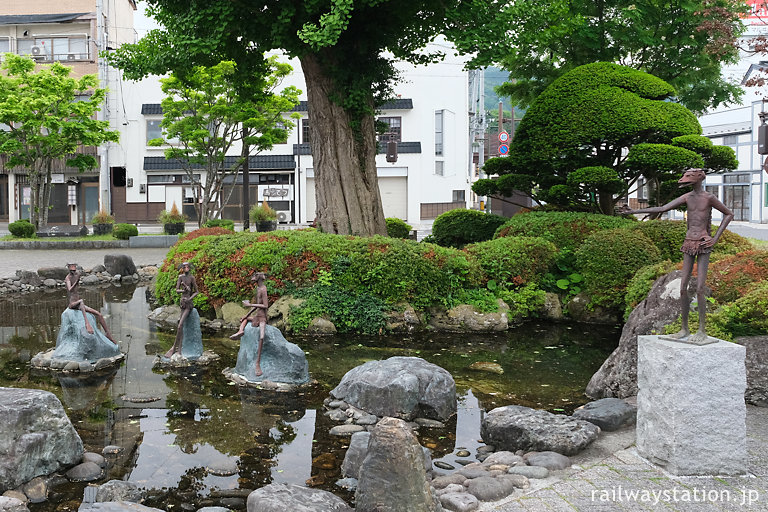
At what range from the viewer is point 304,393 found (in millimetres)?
8312

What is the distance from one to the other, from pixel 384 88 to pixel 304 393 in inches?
400

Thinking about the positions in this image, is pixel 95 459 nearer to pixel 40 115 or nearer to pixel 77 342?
pixel 77 342

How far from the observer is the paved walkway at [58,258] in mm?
20297

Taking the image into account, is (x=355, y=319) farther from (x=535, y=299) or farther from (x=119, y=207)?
(x=119, y=207)

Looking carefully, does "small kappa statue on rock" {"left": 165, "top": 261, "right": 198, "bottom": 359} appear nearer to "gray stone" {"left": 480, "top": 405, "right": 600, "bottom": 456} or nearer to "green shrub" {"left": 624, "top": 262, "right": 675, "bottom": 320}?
"gray stone" {"left": 480, "top": 405, "right": 600, "bottom": 456}

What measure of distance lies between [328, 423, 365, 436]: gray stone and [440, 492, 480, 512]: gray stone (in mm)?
1915

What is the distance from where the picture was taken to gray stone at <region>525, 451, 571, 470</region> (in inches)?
228

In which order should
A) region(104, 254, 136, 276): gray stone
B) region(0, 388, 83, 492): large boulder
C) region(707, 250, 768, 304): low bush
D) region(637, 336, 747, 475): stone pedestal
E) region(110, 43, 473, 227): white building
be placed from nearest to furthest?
region(637, 336, 747, 475): stone pedestal, region(0, 388, 83, 492): large boulder, region(707, 250, 768, 304): low bush, region(104, 254, 136, 276): gray stone, region(110, 43, 473, 227): white building

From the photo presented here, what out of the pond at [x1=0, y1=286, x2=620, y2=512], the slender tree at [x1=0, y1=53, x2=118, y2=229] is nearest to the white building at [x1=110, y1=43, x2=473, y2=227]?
the slender tree at [x1=0, y1=53, x2=118, y2=229]

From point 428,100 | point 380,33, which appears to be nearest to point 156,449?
point 380,33

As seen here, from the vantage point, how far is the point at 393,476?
476 centimetres

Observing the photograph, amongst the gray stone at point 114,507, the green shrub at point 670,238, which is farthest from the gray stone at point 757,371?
the gray stone at point 114,507

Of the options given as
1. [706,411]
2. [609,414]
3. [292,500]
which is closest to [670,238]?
[609,414]

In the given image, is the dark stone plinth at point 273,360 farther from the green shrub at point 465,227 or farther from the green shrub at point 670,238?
the green shrub at point 465,227
